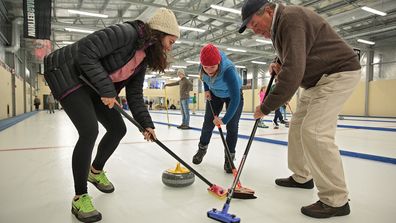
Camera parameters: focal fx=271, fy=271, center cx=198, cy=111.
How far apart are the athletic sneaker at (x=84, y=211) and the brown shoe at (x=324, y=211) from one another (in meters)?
1.15

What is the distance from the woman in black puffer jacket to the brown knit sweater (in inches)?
24.8

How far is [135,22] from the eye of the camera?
5.27ft

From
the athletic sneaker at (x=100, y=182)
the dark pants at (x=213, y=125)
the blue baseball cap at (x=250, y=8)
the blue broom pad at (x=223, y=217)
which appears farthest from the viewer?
the dark pants at (x=213, y=125)

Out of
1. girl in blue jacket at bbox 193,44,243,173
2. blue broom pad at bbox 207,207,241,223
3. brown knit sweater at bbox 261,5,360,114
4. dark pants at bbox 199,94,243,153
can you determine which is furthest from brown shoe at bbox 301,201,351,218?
dark pants at bbox 199,94,243,153

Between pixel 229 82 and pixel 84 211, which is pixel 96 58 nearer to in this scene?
pixel 84 211

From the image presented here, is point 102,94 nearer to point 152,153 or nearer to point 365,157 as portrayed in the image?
point 152,153

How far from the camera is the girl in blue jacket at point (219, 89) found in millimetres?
2287

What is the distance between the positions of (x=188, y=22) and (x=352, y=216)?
510 inches

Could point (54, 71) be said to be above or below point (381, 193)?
above

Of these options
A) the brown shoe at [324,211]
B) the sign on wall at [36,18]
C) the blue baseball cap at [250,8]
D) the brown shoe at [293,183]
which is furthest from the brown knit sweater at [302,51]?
the sign on wall at [36,18]

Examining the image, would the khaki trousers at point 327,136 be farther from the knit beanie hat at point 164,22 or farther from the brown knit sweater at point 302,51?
the knit beanie hat at point 164,22

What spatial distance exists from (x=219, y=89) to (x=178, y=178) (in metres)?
0.99

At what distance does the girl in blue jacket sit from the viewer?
229cm

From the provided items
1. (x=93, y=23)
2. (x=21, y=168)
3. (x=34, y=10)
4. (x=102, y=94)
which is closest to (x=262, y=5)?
(x=102, y=94)
